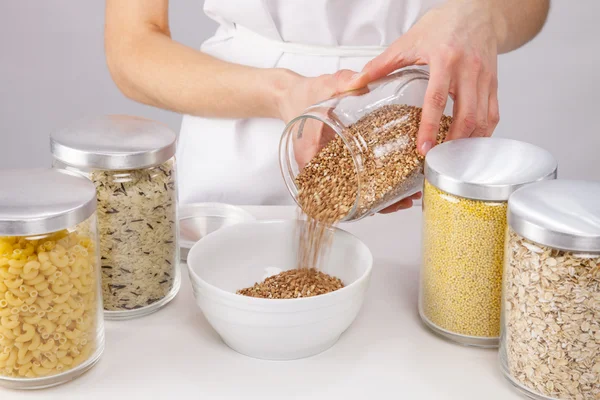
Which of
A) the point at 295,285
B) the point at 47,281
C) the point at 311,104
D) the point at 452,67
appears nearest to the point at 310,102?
the point at 311,104

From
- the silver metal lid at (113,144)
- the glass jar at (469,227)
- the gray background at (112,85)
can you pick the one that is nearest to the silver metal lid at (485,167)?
the glass jar at (469,227)

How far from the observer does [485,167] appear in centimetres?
101

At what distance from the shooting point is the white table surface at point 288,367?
0.99 metres

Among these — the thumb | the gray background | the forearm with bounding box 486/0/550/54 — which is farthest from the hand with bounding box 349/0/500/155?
the gray background

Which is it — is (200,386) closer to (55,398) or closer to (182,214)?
(55,398)

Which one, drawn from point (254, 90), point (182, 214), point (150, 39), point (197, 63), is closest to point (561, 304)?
point (182, 214)

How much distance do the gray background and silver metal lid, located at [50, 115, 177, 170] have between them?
191 centimetres

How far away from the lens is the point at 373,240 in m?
1.38

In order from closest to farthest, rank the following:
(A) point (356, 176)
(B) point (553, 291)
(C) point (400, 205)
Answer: (B) point (553, 291) → (A) point (356, 176) → (C) point (400, 205)

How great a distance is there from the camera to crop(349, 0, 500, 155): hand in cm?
116

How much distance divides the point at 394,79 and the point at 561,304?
45 cm

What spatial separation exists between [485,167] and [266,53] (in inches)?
31.1

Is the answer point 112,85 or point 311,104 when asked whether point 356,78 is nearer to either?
point 311,104

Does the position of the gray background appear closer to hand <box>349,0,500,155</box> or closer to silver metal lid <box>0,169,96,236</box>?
hand <box>349,0,500,155</box>
